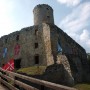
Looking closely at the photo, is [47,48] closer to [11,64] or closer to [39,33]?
[39,33]

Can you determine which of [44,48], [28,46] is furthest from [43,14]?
[44,48]

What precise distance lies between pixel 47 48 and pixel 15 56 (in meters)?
7.44

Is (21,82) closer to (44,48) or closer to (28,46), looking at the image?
(44,48)

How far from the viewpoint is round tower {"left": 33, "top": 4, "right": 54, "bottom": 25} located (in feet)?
123

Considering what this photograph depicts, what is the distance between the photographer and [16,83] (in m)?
9.34

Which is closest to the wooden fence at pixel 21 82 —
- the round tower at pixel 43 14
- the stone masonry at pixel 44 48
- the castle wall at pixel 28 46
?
the stone masonry at pixel 44 48

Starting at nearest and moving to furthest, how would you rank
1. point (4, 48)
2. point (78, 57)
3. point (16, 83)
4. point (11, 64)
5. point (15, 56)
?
point (16, 83) → point (11, 64) → point (78, 57) → point (15, 56) → point (4, 48)

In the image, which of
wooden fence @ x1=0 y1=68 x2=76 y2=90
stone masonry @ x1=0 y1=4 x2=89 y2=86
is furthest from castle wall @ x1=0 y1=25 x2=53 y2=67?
wooden fence @ x1=0 y1=68 x2=76 y2=90

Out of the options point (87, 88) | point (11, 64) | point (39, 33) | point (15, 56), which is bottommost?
point (87, 88)

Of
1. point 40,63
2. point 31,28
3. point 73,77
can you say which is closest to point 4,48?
point 31,28

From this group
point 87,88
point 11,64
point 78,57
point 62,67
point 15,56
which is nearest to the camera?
point 11,64

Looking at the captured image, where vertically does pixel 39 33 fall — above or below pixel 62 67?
above

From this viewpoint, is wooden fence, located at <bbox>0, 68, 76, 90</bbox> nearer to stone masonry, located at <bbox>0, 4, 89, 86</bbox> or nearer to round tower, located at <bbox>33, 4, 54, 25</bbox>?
stone masonry, located at <bbox>0, 4, 89, 86</bbox>

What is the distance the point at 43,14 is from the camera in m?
37.6
